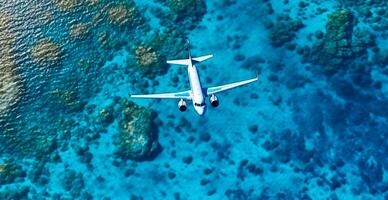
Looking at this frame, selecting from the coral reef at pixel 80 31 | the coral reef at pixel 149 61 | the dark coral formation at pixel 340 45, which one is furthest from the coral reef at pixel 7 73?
the dark coral formation at pixel 340 45

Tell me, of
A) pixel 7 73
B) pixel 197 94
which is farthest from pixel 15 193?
pixel 197 94

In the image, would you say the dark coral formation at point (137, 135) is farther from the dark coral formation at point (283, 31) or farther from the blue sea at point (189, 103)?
the dark coral formation at point (283, 31)

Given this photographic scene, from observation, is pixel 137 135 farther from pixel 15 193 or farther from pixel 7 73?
pixel 7 73

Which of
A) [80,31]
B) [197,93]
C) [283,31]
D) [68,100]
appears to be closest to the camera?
[197,93]

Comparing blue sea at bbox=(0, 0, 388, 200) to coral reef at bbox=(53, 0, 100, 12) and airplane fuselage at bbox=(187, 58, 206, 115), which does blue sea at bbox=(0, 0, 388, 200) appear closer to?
coral reef at bbox=(53, 0, 100, 12)

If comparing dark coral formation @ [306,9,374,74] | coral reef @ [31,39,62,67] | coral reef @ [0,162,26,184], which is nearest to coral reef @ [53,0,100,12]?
coral reef @ [31,39,62,67]
